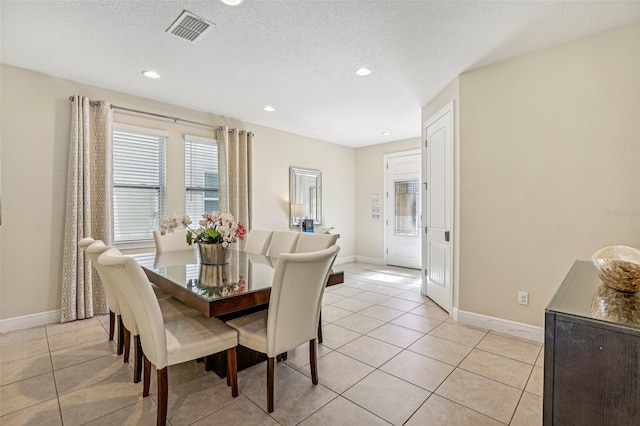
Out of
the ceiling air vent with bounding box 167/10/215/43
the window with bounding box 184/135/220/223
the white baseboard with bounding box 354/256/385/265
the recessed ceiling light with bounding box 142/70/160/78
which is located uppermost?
the recessed ceiling light with bounding box 142/70/160/78

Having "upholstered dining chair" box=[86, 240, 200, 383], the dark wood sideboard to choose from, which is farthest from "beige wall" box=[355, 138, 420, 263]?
the dark wood sideboard

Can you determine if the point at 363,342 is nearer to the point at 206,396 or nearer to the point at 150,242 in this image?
the point at 206,396

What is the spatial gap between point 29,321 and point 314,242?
3.04 m

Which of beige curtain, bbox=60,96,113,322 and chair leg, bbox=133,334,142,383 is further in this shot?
beige curtain, bbox=60,96,113,322

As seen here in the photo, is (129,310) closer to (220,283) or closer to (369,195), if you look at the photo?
(220,283)

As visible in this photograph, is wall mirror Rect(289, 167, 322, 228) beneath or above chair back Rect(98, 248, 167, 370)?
above

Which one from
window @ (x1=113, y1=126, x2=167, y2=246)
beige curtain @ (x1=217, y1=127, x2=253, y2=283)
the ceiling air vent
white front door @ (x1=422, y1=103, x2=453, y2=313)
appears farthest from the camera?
beige curtain @ (x1=217, y1=127, x2=253, y2=283)

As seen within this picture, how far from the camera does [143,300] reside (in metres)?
1.60

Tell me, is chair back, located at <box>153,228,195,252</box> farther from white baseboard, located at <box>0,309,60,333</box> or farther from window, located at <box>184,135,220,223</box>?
white baseboard, located at <box>0,309,60,333</box>

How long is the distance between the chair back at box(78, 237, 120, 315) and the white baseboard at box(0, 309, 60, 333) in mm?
1342

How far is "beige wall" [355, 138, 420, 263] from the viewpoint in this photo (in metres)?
6.51

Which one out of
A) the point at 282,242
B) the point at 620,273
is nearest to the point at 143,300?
the point at 282,242

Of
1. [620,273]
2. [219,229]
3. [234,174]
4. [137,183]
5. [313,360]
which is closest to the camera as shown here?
[620,273]

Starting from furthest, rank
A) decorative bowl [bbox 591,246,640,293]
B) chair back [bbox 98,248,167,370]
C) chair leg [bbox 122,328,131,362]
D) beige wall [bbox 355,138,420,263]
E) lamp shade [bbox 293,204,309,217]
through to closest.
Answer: beige wall [bbox 355,138,420,263] < lamp shade [bbox 293,204,309,217] < chair leg [bbox 122,328,131,362] < chair back [bbox 98,248,167,370] < decorative bowl [bbox 591,246,640,293]
